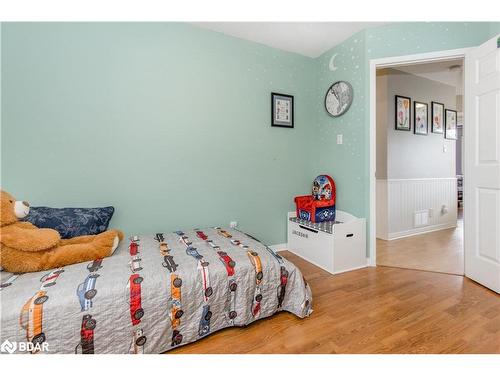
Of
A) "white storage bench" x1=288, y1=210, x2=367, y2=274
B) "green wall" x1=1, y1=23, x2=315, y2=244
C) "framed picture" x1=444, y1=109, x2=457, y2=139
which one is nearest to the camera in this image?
"green wall" x1=1, y1=23, x2=315, y2=244

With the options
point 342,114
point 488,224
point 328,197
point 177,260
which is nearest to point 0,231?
point 177,260

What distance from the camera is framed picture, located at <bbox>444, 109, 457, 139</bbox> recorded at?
393 cm

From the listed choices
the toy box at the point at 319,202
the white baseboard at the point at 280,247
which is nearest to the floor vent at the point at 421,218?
the toy box at the point at 319,202

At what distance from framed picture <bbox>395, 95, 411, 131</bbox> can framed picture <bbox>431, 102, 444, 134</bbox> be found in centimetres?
58

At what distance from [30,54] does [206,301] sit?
2205 mm

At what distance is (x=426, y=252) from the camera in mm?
2844

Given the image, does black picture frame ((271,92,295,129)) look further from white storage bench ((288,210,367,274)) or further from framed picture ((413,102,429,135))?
framed picture ((413,102,429,135))

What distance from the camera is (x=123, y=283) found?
1238 mm

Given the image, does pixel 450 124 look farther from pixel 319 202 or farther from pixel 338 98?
pixel 319 202

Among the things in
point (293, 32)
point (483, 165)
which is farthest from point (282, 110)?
point (483, 165)

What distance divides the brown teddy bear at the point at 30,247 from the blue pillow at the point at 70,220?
0.15m

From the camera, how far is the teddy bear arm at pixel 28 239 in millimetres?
1324

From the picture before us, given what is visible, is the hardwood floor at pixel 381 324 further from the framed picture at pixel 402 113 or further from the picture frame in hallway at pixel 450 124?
the picture frame in hallway at pixel 450 124

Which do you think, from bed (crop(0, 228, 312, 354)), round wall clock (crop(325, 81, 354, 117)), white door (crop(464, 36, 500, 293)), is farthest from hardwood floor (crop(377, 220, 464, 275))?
round wall clock (crop(325, 81, 354, 117))
